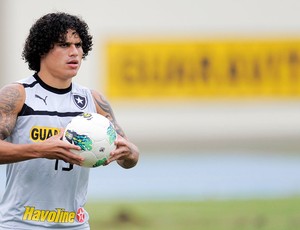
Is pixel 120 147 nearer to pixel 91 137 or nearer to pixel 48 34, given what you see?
pixel 91 137

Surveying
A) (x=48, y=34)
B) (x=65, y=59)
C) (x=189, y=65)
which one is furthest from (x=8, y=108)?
(x=189, y=65)

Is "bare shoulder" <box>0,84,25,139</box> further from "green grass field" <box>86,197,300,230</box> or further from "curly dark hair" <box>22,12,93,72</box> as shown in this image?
"green grass field" <box>86,197,300,230</box>

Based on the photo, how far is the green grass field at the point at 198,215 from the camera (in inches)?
487

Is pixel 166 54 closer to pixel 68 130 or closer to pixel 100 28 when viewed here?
pixel 100 28

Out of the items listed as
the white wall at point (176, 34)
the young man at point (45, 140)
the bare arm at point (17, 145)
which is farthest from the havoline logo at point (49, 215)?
the white wall at point (176, 34)

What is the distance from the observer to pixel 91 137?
6637mm

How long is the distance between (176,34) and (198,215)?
11073 mm

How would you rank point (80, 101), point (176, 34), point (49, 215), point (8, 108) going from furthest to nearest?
1. point (176, 34)
2. point (80, 101)
3. point (49, 215)
4. point (8, 108)

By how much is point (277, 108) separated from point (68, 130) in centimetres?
1751

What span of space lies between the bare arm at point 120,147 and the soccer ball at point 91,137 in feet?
0.18

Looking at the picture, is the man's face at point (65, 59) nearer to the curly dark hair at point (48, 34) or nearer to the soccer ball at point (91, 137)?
the curly dark hair at point (48, 34)

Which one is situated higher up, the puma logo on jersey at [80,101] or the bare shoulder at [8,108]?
the puma logo on jersey at [80,101]

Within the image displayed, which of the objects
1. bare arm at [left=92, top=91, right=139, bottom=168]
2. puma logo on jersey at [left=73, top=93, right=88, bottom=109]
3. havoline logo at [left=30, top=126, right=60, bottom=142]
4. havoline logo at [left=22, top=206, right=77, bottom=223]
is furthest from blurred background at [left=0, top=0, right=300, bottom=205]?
havoline logo at [left=30, top=126, right=60, bottom=142]

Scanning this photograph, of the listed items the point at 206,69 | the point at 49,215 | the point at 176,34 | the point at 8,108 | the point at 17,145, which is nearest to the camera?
the point at 17,145
